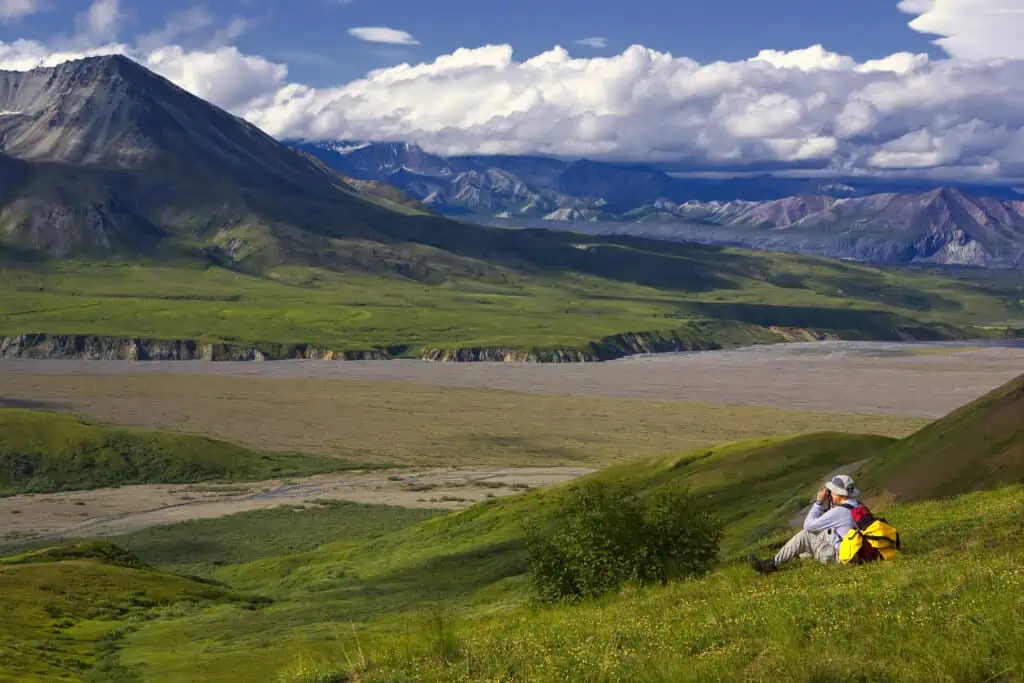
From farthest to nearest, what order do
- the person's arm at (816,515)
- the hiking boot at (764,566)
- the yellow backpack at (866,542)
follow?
the hiking boot at (764,566)
the person's arm at (816,515)
the yellow backpack at (866,542)

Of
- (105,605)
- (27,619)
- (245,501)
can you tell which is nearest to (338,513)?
(245,501)

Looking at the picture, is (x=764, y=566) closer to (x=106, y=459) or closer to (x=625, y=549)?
(x=625, y=549)

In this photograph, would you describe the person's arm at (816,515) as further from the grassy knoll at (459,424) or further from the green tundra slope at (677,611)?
the grassy knoll at (459,424)

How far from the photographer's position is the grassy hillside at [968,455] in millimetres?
44719

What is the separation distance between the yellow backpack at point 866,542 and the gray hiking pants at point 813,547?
466 mm

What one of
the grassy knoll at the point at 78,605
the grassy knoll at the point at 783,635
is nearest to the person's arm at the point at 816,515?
the grassy knoll at the point at 783,635

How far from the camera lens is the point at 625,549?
30.8 m

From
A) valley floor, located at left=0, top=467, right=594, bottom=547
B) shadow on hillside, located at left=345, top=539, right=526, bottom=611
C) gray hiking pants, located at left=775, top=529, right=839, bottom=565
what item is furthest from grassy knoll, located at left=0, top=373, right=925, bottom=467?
gray hiking pants, located at left=775, top=529, right=839, bottom=565

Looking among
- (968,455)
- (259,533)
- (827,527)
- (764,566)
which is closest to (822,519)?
(827,527)

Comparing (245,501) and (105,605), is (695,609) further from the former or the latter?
(245,501)

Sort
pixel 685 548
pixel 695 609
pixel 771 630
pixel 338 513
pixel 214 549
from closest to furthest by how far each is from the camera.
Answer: pixel 771 630 → pixel 695 609 → pixel 685 548 → pixel 214 549 → pixel 338 513

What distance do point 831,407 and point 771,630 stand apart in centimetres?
18230

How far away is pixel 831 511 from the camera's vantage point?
23.9m

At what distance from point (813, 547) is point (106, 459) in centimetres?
11708
